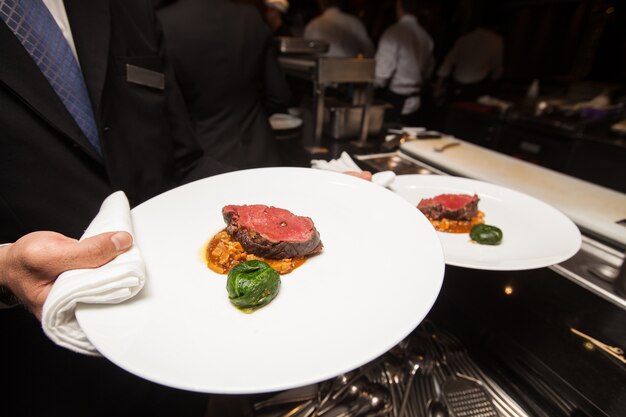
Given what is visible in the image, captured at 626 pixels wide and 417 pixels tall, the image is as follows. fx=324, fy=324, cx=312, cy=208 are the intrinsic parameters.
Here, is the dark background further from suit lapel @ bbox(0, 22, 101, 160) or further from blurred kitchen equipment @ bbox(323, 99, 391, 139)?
suit lapel @ bbox(0, 22, 101, 160)

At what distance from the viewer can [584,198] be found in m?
1.97

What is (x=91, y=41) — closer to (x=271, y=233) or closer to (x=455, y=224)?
(x=271, y=233)

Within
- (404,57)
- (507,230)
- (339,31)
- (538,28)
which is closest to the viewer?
(507,230)

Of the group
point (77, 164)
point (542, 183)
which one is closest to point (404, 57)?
point (542, 183)

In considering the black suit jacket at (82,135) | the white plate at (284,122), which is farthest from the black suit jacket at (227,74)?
the black suit jacket at (82,135)

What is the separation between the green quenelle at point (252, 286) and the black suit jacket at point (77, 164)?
0.89 metres

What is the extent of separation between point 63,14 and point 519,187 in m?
2.66

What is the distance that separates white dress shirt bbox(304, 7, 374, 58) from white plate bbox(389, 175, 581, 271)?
4705 millimetres

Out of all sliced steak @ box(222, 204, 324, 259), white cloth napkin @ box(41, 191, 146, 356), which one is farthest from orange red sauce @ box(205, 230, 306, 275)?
white cloth napkin @ box(41, 191, 146, 356)

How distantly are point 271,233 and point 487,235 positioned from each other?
976mm

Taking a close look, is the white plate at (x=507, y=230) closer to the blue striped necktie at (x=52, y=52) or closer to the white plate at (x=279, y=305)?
the white plate at (x=279, y=305)

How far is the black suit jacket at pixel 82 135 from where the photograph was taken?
1.18 meters

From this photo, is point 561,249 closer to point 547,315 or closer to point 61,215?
point 547,315

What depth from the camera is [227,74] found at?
2.83 metres
